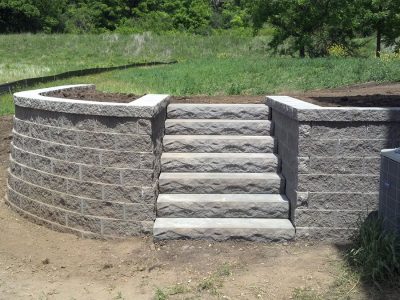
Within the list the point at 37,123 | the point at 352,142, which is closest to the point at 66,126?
the point at 37,123

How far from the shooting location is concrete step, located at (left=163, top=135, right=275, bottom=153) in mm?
6457

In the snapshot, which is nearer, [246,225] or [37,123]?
[246,225]

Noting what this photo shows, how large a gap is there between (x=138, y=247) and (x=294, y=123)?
197cm

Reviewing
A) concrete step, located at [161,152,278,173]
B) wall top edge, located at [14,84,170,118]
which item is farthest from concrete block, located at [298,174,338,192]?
wall top edge, located at [14,84,170,118]

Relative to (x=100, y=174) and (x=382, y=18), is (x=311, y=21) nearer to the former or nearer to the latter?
(x=382, y=18)

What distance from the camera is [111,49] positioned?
1265 inches

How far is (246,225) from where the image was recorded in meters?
5.44

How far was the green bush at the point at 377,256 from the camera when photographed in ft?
14.2

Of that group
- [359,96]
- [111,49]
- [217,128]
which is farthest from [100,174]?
[111,49]

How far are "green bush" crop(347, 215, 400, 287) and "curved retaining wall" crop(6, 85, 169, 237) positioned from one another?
204 cm

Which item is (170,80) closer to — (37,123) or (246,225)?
(37,123)

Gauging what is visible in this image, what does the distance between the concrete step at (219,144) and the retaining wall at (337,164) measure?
114 cm

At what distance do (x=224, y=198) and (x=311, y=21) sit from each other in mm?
18598

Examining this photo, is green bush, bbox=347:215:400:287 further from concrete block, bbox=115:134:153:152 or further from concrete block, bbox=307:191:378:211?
concrete block, bbox=115:134:153:152
